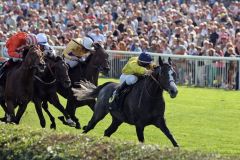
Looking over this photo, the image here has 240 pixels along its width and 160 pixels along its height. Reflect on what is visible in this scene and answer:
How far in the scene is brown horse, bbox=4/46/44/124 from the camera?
13.4 meters

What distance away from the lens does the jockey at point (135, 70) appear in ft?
40.2

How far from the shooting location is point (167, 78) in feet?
37.5

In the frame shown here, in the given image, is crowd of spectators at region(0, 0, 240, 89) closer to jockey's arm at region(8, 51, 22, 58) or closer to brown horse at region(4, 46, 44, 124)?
jockey's arm at region(8, 51, 22, 58)

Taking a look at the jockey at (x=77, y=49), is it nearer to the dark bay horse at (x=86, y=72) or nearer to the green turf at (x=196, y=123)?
the dark bay horse at (x=86, y=72)

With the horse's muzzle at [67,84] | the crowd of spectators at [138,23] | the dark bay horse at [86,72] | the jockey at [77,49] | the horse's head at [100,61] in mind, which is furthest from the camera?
the crowd of spectators at [138,23]

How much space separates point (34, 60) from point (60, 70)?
2.57 feet

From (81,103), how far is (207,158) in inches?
274

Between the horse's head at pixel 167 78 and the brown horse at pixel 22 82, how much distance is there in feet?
8.30

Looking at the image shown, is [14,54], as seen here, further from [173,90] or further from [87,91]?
[173,90]

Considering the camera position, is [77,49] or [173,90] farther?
[77,49]

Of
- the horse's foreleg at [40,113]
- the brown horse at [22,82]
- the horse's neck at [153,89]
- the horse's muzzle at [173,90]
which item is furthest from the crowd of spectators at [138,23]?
the horse's muzzle at [173,90]

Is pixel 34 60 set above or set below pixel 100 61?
above

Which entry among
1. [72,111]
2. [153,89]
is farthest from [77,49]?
[153,89]

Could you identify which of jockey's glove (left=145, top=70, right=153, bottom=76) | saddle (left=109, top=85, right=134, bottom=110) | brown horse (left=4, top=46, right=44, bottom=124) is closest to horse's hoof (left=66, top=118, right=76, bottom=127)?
brown horse (left=4, top=46, right=44, bottom=124)
